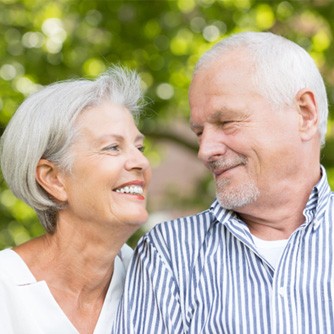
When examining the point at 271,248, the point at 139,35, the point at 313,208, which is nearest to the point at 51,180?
the point at 271,248

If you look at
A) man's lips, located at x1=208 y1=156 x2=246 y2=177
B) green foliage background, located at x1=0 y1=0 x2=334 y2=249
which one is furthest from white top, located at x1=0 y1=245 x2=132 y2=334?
green foliage background, located at x1=0 y1=0 x2=334 y2=249

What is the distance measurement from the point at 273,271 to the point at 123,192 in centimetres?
57

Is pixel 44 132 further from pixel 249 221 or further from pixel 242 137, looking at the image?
pixel 249 221

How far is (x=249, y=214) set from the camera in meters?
2.97

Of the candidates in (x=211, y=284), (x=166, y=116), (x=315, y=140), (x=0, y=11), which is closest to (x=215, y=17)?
(x=166, y=116)

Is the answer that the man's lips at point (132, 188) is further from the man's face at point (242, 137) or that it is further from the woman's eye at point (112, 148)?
the man's face at point (242, 137)

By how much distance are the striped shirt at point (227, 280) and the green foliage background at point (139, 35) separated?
117 inches

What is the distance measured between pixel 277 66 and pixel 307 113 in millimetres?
198

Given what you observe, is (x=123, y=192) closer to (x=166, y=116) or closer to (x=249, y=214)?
(x=249, y=214)

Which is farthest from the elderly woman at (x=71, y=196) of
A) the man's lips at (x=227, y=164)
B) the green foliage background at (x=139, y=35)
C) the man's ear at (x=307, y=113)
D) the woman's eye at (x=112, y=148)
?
the green foliage background at (x=139, y=35)

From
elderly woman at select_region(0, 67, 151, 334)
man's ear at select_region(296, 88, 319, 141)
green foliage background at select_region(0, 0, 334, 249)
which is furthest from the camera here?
green foliage background at select_region(0, 0, 334, 249)

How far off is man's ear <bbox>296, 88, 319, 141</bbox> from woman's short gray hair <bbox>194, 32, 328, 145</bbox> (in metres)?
0.02

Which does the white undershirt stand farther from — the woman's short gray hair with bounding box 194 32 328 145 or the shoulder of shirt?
the woman's short gray hair with bounding box 194 32 328 145

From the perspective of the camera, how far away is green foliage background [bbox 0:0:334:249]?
596cm
